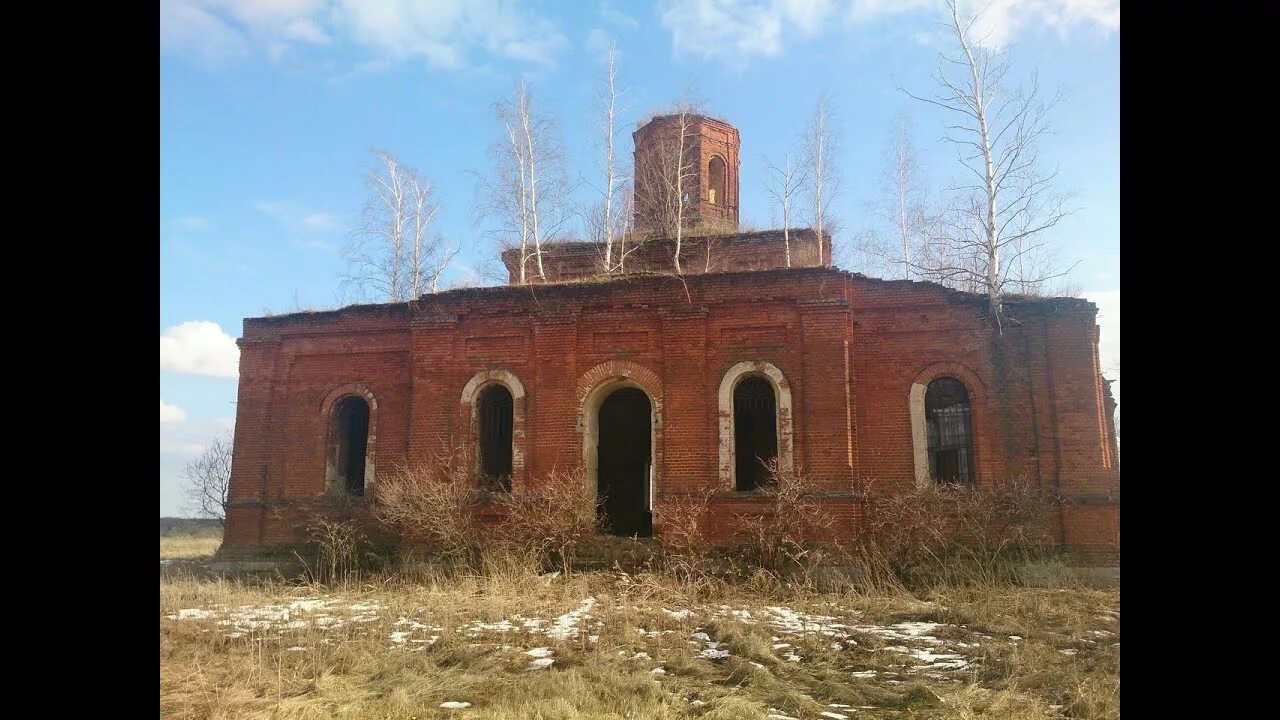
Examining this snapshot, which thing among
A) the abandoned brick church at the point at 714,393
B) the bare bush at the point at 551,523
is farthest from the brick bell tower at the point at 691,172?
the bare bush at the point at 551,523

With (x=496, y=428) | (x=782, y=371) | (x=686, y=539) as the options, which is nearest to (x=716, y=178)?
(x=782, y=371)

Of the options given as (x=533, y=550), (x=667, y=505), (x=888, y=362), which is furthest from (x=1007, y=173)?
(x=533, y=550)

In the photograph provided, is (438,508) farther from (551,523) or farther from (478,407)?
(478,407)

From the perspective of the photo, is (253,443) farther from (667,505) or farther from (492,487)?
(667,505)

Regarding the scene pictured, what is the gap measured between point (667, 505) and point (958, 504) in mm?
4915

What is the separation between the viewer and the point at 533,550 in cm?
1342

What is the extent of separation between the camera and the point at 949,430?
1480 centimetres

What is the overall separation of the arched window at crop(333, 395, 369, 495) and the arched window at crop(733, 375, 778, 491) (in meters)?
8.05

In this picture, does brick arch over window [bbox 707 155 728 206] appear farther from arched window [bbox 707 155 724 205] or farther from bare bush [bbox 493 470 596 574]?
bare bush [bbox 493 470 596 574]

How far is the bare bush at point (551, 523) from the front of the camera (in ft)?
44.5

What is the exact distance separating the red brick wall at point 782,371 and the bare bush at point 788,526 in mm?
327

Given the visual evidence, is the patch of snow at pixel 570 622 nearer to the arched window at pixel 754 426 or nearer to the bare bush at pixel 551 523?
the bare bush at pixel 551 523

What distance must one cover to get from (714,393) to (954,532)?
4707 mm
